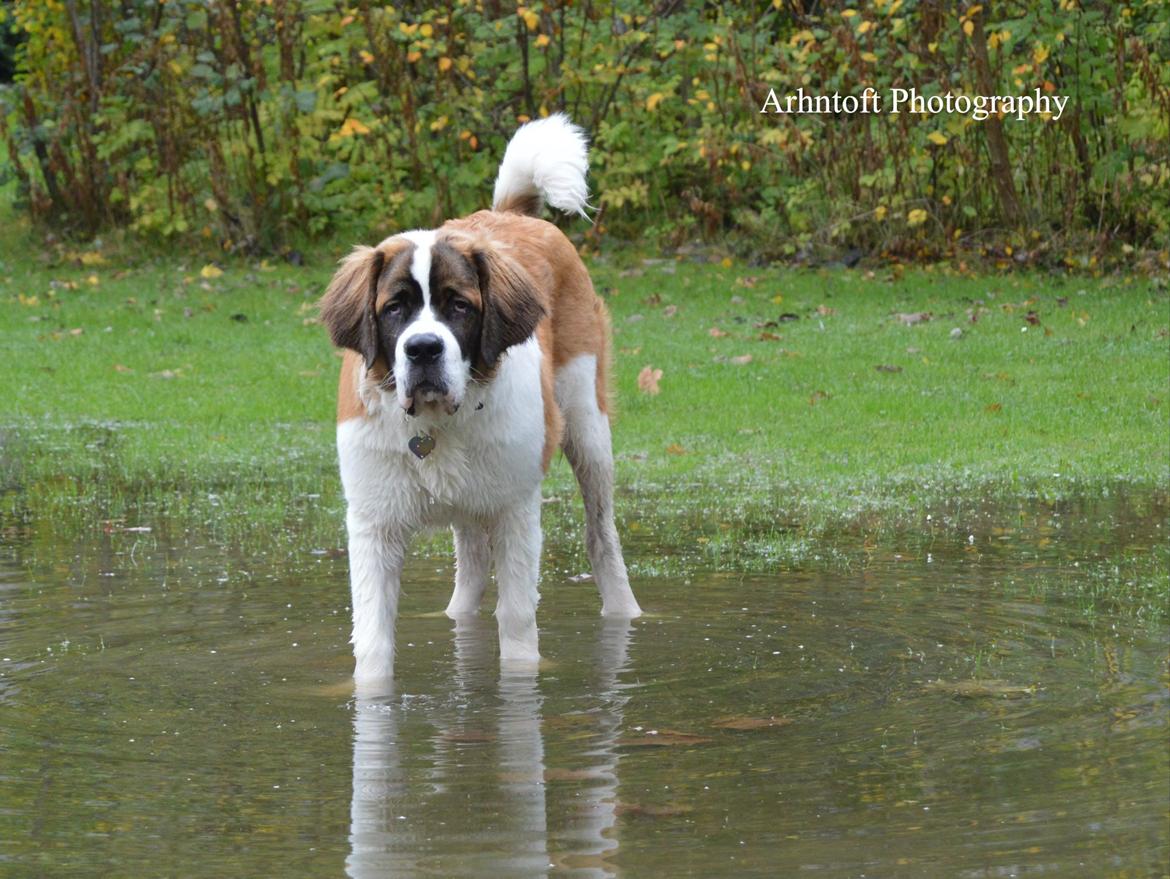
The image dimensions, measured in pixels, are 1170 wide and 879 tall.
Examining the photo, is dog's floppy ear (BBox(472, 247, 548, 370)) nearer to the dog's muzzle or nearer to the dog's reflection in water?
the dog's muzzle

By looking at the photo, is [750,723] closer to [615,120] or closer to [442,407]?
[442,407]

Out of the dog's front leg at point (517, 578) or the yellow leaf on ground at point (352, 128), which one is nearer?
the dog's front leg at point (517, 578)

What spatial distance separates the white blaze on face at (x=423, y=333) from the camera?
508 cm

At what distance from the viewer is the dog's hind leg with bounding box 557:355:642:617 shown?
667cm

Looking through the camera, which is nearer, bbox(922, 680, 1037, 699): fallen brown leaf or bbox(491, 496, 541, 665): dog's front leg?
bbox(922, 680, 1037, 699): fallen brown leaf

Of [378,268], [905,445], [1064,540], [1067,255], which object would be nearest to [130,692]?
Answer: [378,268]

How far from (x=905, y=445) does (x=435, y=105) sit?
8.17 m

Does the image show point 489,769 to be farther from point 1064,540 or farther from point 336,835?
point 1064,540

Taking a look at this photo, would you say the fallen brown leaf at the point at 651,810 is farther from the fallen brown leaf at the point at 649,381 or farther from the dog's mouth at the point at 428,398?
the fallen brown leaf at the point at 649,381

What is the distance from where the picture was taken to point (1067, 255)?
15.1 m

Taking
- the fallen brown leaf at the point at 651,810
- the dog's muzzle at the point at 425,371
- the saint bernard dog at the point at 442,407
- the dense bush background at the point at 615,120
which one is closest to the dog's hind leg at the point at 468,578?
the saint bernard dog at the point at 442,407

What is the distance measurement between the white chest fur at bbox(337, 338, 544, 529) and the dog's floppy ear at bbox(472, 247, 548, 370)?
0.13 metres

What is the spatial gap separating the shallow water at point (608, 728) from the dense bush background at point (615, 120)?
27.2 feet

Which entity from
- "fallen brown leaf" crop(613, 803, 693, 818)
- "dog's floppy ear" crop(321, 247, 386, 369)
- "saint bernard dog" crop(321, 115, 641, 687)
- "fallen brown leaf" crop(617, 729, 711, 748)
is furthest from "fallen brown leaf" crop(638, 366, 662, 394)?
"fallen brown leaf" crop(613, 803, 693, 818)
